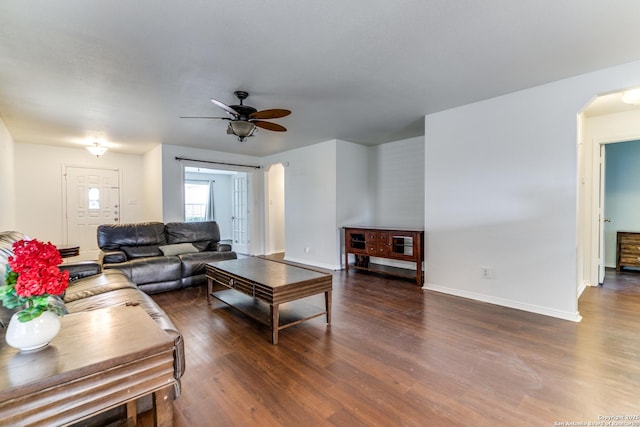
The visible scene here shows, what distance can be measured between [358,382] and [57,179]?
7.01 m

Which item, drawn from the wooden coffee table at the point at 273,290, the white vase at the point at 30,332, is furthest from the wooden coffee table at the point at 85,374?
the wooden coffee table at the point at 273,290

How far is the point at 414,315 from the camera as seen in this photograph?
305cm

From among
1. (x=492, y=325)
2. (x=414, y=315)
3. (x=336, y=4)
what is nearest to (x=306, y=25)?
(x=336, y=4)

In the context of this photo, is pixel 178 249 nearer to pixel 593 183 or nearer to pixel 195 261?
pixel 195 261

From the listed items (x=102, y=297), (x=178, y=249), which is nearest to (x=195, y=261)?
(x=178, y=249)

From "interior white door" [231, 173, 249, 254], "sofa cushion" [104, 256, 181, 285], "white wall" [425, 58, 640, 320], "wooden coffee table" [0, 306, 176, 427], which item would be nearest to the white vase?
"wooden coffee table" [0, 306, 176, 427]

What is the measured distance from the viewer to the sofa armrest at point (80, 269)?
295 cm

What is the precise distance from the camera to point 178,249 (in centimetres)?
448

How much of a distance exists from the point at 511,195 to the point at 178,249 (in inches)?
180

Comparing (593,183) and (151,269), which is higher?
(593,183)

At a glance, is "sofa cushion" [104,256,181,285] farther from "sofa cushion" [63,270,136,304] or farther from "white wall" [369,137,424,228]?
"white wall" [369,137,424,228]

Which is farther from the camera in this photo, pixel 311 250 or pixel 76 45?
pixel 311 250

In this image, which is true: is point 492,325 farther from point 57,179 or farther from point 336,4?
point 57,179

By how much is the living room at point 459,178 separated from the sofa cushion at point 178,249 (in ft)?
4.42
